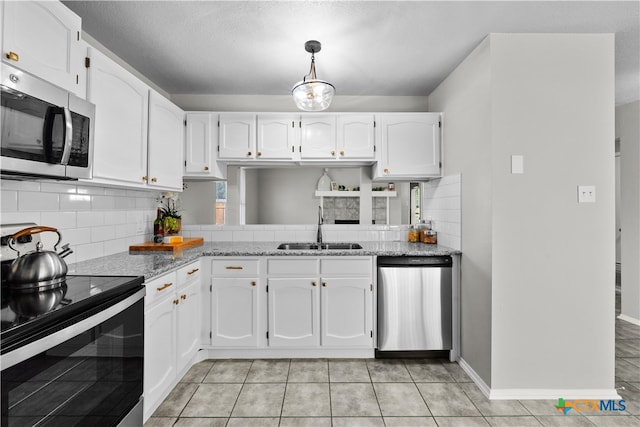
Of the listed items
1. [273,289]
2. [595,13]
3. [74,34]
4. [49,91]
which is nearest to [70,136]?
Answer: [49,91]

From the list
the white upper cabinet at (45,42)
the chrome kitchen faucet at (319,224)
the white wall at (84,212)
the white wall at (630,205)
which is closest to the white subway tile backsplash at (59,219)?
the white wall at (84,212)

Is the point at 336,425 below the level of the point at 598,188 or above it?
below

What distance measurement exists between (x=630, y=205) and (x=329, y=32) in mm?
3726

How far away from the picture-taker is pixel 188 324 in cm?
235

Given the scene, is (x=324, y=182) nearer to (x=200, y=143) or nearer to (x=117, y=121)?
(x=200, y=143)

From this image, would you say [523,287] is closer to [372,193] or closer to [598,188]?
[598,188]

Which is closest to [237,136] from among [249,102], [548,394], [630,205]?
[249,102]

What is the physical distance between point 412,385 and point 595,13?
8.60ft

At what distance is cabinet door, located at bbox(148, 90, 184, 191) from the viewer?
2.38 m

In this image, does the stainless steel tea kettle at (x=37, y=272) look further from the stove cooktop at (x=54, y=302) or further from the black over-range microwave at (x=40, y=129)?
the black over-range microwave at (x=40, y=129)

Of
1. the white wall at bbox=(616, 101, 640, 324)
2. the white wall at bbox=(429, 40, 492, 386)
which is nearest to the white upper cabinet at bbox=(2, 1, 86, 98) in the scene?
the white wall at bbox=(429, 40, 492, 386)

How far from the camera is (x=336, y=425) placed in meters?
1.84

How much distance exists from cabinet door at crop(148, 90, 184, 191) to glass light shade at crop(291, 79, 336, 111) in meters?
1.08

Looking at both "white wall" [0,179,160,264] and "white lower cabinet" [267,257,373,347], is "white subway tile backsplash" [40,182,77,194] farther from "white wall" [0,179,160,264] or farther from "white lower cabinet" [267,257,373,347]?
"white lower cabinet" [267,257,373,347]
